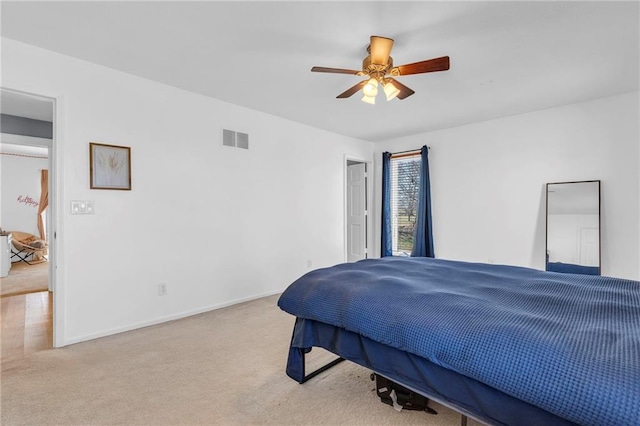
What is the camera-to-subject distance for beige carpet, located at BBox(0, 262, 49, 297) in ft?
14.4

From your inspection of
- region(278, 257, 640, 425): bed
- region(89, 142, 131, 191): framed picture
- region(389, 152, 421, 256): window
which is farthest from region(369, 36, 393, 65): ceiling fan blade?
region(389, 152, 421, 256): window

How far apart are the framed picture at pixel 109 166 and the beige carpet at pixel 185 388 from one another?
4.61 feet

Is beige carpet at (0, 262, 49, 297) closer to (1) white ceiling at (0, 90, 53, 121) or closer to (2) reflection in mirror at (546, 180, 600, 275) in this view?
(1) white ceiling at (0, 90, 53, 121)

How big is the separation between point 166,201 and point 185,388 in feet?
6.21

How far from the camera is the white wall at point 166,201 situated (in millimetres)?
2619

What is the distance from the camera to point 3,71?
7.60 ft

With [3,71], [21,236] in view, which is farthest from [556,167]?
[21,236]

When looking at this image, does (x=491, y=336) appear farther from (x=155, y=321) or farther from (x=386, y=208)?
(x=386, y=208)

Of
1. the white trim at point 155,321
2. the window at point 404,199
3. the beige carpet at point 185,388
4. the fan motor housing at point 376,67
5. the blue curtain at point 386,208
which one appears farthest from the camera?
the blue curtain at point 386,208

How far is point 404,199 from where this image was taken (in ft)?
17.7

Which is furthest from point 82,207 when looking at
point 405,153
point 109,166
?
point 405,153

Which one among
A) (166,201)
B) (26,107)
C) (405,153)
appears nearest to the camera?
(166,201)

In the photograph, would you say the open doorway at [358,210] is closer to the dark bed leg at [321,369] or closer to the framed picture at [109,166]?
the dark bed leg at [321,369]

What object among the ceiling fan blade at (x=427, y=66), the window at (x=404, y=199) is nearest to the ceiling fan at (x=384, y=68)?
the ceiling fan blade at (x=427, y=66)
